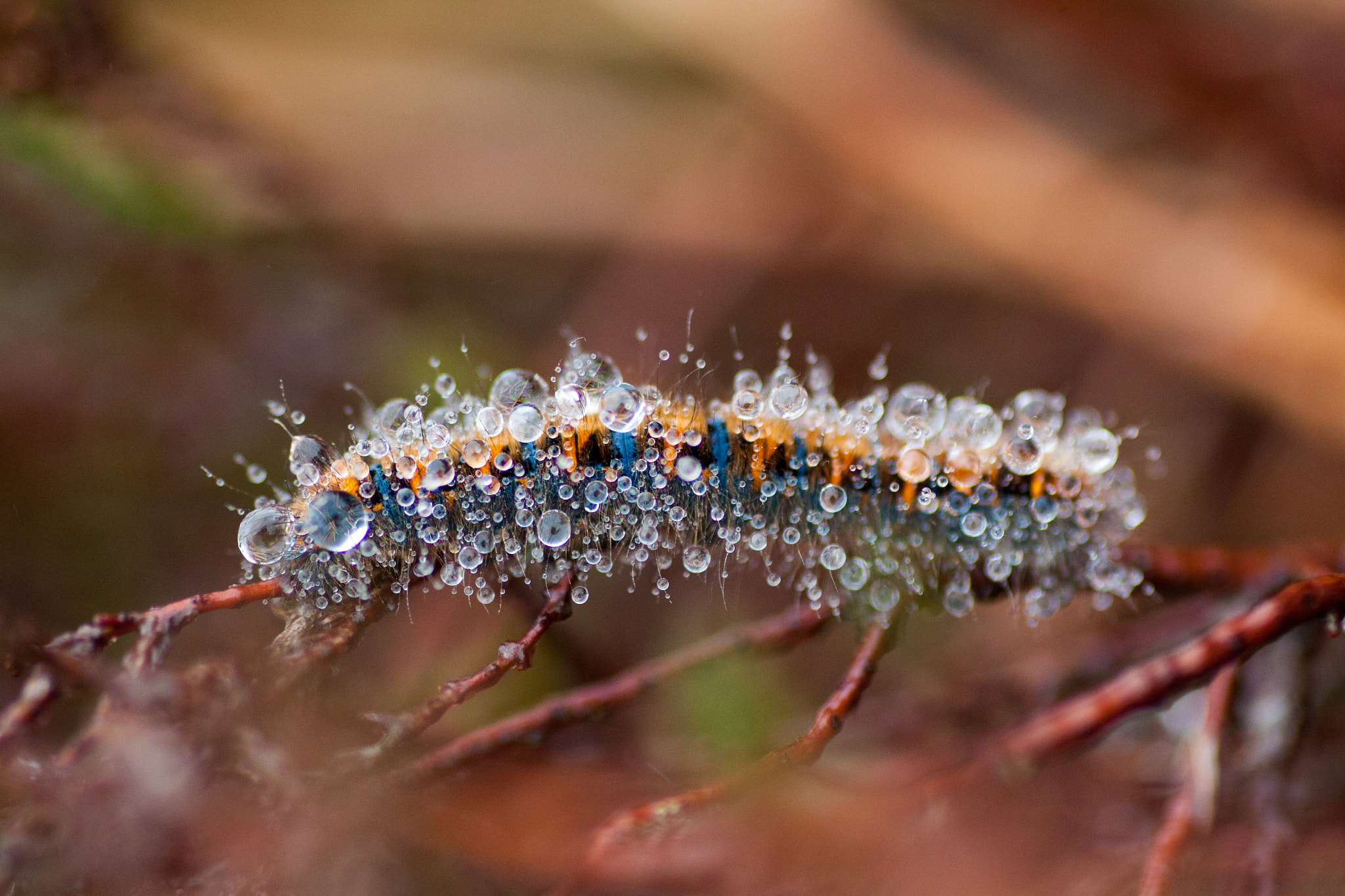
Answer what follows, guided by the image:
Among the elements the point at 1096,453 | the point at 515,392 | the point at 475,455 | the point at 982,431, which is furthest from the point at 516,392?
the point at 1096,453

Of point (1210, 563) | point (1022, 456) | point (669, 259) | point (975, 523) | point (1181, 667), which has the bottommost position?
point (1181, 667)

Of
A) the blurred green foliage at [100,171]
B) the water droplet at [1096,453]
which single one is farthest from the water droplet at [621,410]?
the blurred green foliage at [100,171]

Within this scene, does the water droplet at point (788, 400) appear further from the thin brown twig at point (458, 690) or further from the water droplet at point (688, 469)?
the thin brown twig at point (458, 690)

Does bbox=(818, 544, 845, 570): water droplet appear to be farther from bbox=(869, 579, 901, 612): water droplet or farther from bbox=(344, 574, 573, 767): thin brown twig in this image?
bbox=(344, 574, 573, 767): thin brown twig

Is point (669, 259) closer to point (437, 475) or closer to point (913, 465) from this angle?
point (913, 465)

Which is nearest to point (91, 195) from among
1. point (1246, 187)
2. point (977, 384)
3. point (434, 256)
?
point (434, 256)

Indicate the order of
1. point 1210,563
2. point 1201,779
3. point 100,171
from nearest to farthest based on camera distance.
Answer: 1. point 1201,779
2. point 1210,563
3. point 100,171
